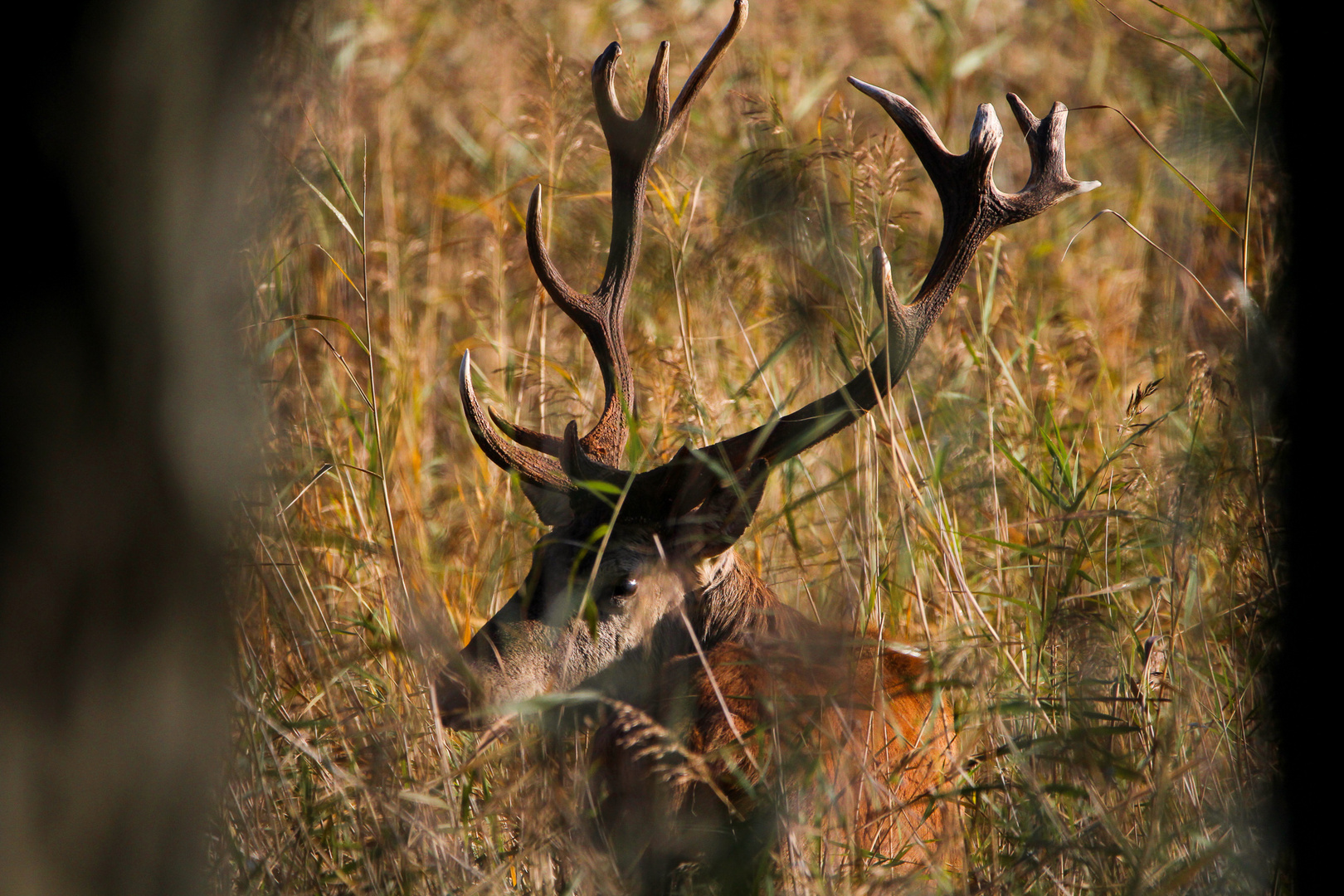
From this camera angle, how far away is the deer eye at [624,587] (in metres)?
2.85

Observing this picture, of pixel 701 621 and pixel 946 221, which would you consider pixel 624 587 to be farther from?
pixel 946 221

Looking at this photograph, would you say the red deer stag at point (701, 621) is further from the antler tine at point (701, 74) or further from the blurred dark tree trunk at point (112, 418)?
the blurred dark tree trunk at point (112, 418)

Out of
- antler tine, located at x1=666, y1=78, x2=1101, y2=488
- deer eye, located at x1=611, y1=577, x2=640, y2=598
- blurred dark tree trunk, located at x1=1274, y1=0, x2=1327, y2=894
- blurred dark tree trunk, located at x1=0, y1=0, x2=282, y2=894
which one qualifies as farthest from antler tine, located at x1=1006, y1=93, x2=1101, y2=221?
blurred dark tree trunk, located at x1=0, y1=0, x2=282, y2=894

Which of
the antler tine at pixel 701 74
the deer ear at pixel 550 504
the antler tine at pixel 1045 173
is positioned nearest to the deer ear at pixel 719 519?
the deer ear at pixel 550 504

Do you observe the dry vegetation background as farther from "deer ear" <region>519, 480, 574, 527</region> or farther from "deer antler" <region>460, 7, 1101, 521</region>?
"deer ear" <region>519, 480, 574, 527</region>

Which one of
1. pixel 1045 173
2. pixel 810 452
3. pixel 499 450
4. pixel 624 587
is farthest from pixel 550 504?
pixel 1045 173

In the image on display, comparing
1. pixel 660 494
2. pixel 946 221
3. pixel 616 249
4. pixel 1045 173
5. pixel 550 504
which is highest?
pixel 1045 173

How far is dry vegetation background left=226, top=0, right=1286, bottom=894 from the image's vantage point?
2.20 meters

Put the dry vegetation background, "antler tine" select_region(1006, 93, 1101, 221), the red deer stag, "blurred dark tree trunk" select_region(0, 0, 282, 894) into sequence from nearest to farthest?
"blurred dark tree trunk" select_region(0, 0, 282, 894) → the dry vegetation background → the red deer stag → "antler tine" select_region(1006, 93, 1101, 221)

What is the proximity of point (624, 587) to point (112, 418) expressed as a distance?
190 cm

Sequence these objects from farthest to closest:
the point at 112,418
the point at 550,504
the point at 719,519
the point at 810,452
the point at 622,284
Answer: the point at 810,452 < the point at 622,284 < the point at 550,504 < the point at 719,519 < the point at 112,418

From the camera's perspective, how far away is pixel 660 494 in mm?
2811

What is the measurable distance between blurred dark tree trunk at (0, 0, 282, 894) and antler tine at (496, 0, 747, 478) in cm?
198

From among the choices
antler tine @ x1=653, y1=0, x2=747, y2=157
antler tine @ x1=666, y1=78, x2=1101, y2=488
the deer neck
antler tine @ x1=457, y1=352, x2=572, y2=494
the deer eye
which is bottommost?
the deer neck
